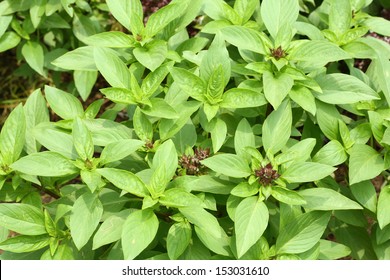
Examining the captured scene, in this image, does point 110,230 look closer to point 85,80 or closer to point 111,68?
point 111,68

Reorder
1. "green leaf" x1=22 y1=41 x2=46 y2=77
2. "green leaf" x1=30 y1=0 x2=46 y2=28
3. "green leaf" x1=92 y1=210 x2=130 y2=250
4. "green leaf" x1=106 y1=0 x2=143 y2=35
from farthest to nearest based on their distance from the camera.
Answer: "green leaf" x1=22 y1=41 x2=46 y2=77, "green leaf" x1=30 y1=0 x2=46 y2=28, "green leaf" x1=106 y1=0 x2=143 y2=35, "green leaf" x1=92 y1=210 x2=130 y2=250

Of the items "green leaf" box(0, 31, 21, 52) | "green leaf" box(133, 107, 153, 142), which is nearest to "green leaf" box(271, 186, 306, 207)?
"green leaf" box(133, 107, 153, 142)

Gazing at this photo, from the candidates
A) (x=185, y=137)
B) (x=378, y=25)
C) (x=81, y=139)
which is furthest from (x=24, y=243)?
(x=378, y=25)

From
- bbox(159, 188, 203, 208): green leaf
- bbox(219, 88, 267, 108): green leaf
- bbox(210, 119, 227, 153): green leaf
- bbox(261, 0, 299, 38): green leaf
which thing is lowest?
bbox(159, 188, 203, 208): green leaf

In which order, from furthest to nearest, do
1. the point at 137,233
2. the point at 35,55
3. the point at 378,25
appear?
the point at 35,55
the point at 378,25
the point at 137,233

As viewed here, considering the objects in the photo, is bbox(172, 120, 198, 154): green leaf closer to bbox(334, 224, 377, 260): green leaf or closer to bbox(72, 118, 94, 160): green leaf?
bbox(72, 118, 94, 160): green leaf
